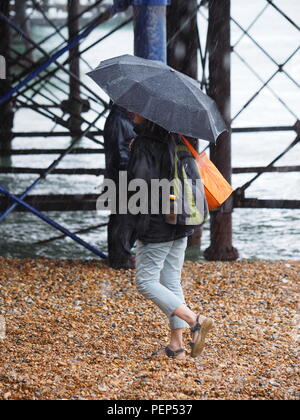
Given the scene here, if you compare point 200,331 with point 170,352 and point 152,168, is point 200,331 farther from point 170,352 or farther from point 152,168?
point 152,168

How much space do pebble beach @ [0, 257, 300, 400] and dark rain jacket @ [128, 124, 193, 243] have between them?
2.67 ft

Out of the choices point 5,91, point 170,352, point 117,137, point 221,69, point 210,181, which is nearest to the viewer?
point 210,181

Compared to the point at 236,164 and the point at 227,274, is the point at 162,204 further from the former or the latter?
the point at 236,164

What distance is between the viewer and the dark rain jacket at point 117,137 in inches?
259

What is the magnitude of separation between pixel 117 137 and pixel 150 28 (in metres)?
0.96

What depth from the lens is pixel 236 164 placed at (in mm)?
15789

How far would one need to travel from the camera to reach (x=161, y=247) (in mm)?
4684

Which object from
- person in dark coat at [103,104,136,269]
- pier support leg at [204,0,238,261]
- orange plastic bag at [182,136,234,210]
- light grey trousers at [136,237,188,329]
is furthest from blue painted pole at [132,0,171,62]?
light grey trousers at [136,237,188,329]

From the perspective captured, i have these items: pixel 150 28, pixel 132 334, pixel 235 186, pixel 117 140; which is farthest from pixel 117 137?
pixel 235 186

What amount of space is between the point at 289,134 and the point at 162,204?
672 inches

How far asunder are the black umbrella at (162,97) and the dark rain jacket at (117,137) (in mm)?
1777

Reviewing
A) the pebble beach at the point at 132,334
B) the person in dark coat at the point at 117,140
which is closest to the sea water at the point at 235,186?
the person in dark coat at the point at 117,140

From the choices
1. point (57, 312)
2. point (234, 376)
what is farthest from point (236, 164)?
point (234, 376)

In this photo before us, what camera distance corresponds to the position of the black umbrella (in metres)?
4.50
